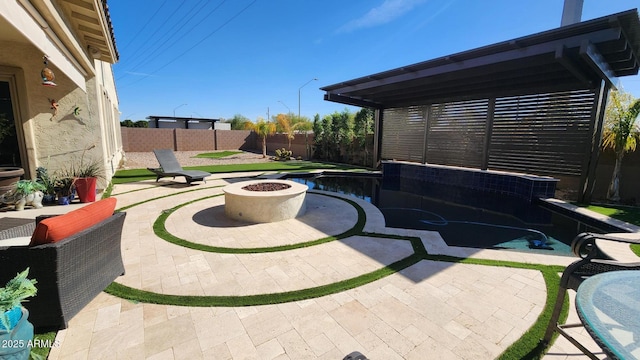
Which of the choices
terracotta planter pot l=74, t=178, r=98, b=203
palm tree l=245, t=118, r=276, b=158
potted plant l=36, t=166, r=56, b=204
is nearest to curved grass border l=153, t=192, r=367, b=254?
terracotta planter pot l=74, t=178, r=98, b=203

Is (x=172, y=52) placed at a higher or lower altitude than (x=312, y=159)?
higher

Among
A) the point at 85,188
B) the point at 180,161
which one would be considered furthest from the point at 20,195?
the point at 180,161

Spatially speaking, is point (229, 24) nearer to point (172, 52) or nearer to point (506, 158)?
point (172, 52)

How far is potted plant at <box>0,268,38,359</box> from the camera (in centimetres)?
162

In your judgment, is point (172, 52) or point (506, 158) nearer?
point (506, 158)

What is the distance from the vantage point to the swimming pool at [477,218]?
206 inches

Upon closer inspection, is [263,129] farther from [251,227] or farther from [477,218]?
[477,218]

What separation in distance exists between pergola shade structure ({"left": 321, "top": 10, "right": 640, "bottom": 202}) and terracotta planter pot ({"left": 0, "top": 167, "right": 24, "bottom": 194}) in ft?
33.1

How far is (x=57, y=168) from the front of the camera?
7.11 m

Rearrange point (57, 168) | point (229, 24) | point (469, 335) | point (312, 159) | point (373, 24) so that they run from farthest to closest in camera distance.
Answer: point (312, 159) → point (229, 24) → point (373, 24) → point (57, 168) → point (469, 335)

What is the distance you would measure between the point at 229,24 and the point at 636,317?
59.2ft

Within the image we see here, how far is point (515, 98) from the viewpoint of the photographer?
1043cm

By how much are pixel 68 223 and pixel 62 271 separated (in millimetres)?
420

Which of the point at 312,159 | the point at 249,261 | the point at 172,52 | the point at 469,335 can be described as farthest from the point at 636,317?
the point at 172,52
